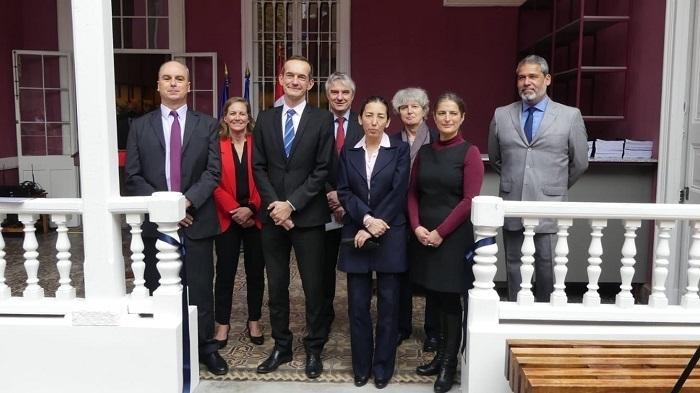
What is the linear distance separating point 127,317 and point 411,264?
1406 millimetres

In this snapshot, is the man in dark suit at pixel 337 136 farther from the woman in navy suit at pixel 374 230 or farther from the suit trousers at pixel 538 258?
the suit trousers at pixel 538 258

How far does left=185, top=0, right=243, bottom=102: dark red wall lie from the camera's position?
781 centimetres

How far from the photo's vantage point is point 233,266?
3.66 m

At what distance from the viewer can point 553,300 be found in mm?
2914

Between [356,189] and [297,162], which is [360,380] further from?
[297,162]

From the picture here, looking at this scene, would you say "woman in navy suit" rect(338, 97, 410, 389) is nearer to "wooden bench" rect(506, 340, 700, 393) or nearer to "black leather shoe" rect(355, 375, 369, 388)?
"black leather shoe" rect(355, 375, 369, 388)

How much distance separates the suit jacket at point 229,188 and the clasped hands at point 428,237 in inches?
38.3

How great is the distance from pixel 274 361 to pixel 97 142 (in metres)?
1.47

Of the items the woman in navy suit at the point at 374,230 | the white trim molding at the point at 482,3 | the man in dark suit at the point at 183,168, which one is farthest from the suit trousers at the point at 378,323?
the white trim molding at the point at 482,3

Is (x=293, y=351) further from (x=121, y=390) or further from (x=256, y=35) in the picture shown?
(x=256, y=35)

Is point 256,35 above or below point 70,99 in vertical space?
above

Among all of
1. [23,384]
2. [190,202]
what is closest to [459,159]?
[190,202]

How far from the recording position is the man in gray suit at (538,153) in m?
3.37

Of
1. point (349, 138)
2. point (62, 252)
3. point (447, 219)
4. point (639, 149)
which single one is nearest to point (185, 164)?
point (62, 252)
